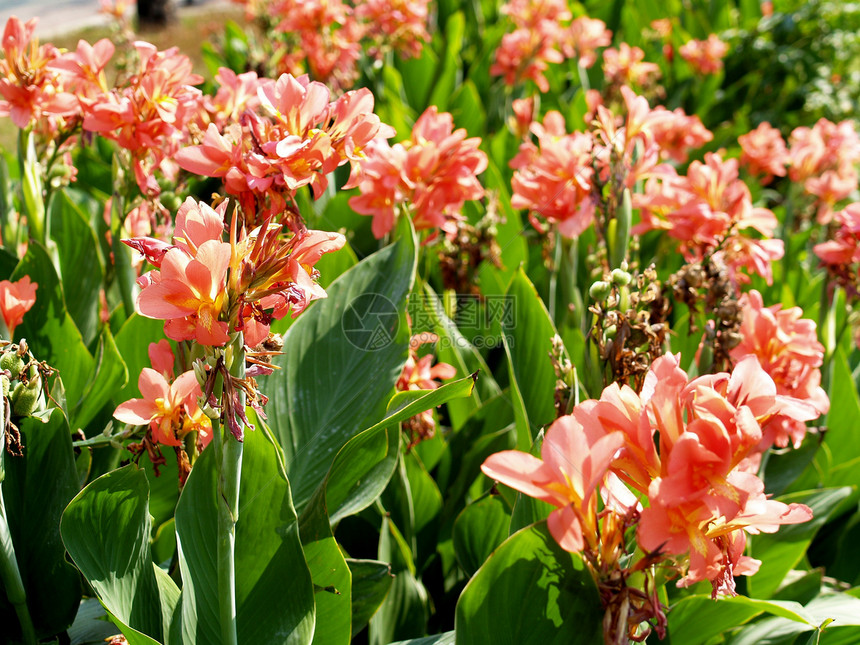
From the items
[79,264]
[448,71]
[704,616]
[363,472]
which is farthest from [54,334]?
[448,71]

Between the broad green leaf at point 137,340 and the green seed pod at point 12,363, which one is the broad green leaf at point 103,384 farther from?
the green seed pod at point 12,363

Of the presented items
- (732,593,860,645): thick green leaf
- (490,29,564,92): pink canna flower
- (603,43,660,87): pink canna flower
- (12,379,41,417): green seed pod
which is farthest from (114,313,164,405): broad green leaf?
(603,43,660,87): pink canna flower

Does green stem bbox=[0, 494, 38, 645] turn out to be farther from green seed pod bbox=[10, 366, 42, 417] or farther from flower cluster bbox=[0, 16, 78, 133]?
flower cluster bbox=[0, 16, 78, 133]

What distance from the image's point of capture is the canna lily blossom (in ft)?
2.54

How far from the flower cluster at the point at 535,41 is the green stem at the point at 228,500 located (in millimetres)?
1974

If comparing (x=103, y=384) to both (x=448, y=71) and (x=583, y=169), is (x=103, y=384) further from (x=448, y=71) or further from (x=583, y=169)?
(x=448, y=71)

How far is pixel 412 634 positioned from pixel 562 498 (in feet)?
1.92

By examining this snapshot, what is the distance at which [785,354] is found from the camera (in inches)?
39.6

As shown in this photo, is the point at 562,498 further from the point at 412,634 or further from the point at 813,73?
the point at 813,73

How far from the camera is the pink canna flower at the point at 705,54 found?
9.50 feet

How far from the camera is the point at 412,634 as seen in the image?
3.48 ft

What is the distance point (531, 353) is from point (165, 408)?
2.15ft

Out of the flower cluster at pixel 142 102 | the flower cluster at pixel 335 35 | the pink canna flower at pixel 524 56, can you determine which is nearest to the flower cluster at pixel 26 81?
the flower cluster at pixel 142 102

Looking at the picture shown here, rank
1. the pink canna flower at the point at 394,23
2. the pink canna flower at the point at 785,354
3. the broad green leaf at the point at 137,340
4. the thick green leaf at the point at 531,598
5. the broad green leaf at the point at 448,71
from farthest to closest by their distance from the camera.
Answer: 1. the broad green leaf at the point at 448,71
2. the pink canna flower at the point at 394,23
3. the broad green leaf at the point at 137,340
4. the pink canna flower at the point at 785,354
5. the thick green leaf at the point at 531,598
